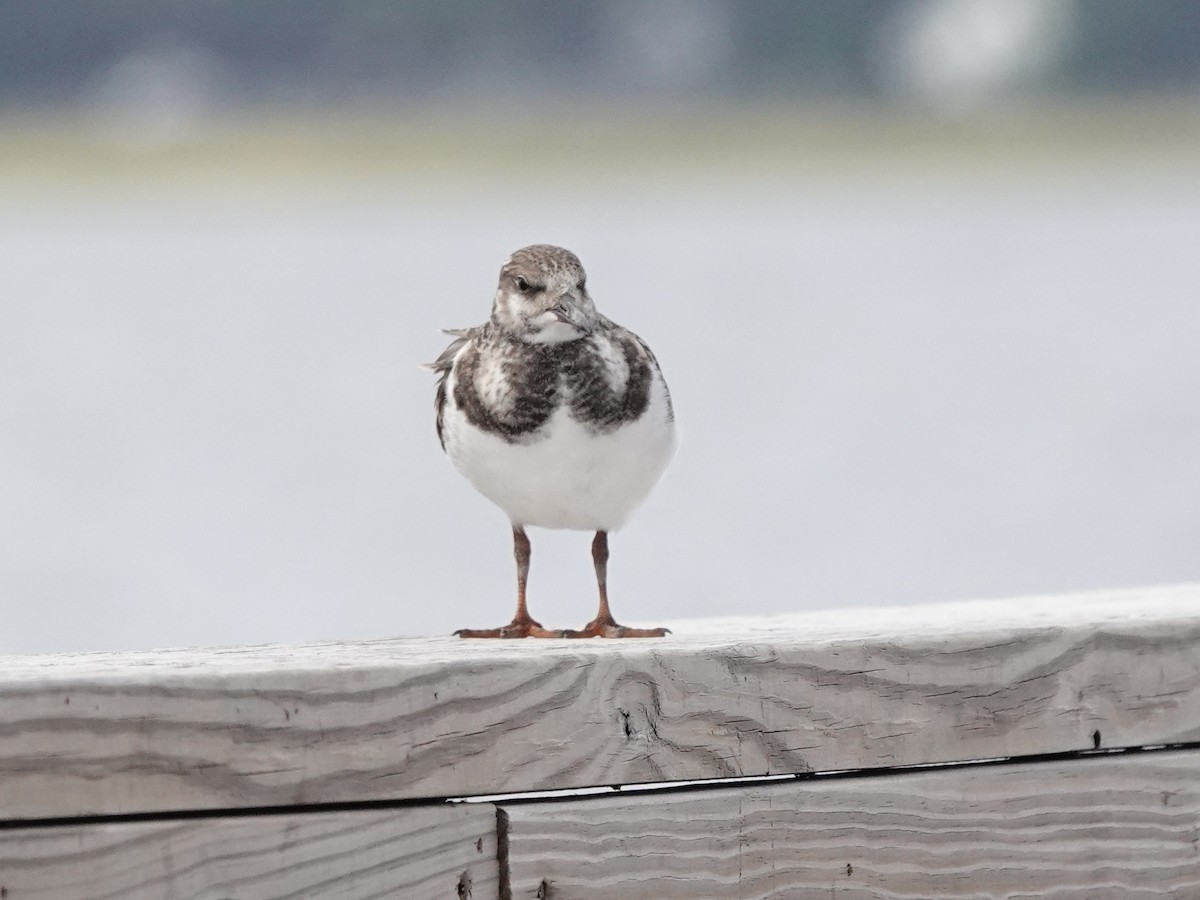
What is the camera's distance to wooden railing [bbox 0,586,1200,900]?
173cm

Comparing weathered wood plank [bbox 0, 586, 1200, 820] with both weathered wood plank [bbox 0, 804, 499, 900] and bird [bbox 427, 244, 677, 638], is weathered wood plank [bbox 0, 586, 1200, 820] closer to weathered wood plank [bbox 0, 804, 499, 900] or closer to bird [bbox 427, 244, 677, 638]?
weathered wood plank [bbox 0, 804, 499, 900]

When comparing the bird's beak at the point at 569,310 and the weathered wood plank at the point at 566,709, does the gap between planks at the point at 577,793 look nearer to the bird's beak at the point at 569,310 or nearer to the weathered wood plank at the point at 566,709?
the weathered wood plank at the point at 566,709

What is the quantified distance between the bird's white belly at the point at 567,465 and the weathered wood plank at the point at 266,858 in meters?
0.78

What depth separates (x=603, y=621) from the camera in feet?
8.66

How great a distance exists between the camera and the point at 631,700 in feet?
6.25

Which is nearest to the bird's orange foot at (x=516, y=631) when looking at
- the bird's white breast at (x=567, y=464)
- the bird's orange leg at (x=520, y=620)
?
the bird's orange leg at (x=520, y=620)

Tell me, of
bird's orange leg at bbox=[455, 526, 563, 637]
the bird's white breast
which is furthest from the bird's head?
bird's orange leg at bbox=[455, 526, 563, 637]

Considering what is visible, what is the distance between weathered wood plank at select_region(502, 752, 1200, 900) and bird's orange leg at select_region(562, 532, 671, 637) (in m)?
0.44

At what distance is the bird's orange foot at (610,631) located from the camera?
7.88ft

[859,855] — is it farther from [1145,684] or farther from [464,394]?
[464,394]

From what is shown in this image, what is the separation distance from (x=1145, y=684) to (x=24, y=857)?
4.13 feet

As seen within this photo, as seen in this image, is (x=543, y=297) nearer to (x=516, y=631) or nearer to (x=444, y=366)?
(x=444, y=366)

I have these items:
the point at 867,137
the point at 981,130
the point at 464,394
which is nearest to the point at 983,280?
the point at 981,130

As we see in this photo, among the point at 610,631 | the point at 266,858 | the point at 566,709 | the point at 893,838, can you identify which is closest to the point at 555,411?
the point at 610,631
